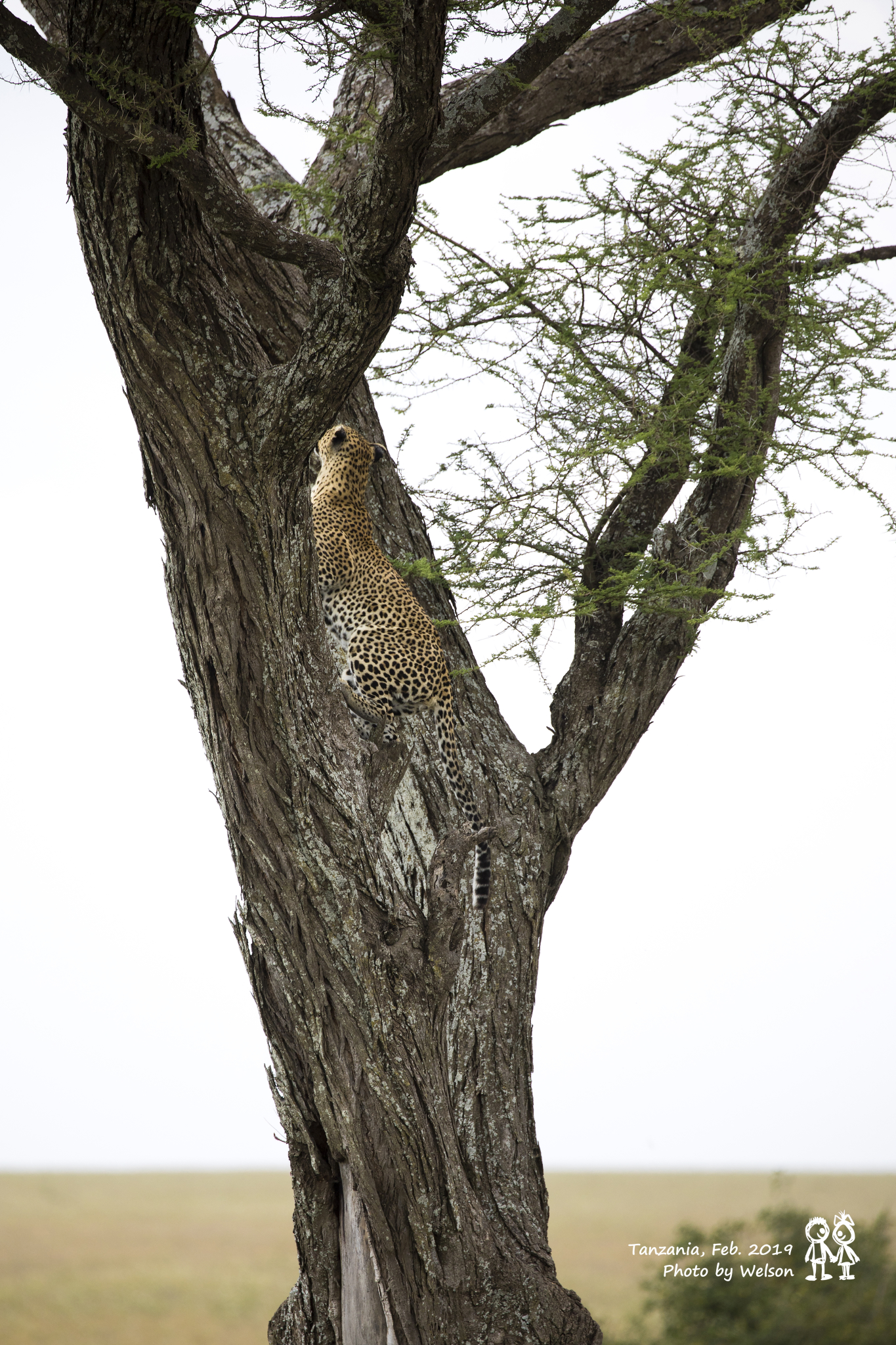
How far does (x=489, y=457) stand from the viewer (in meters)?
4.48

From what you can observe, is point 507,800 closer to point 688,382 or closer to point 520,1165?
point 520,1165

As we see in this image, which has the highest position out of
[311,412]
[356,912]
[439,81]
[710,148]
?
[710,148]

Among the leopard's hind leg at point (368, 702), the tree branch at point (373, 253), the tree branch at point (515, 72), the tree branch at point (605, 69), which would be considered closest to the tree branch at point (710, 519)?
the leopard's hind leg at point (368, 702)

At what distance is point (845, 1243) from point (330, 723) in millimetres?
3491

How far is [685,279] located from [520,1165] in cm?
339

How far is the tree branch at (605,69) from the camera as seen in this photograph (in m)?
4.66

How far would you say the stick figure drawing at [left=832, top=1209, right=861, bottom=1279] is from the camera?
4.64 metres

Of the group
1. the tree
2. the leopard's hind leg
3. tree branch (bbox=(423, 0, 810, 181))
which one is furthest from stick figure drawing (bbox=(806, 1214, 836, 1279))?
tree branch (bbox=(423, 0, 810, 181))

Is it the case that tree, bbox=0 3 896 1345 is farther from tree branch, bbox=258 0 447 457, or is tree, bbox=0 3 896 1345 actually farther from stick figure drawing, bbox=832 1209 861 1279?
stick figure drawing, bbox=832 1209 861 1279

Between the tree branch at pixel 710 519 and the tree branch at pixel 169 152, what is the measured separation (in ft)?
6.26

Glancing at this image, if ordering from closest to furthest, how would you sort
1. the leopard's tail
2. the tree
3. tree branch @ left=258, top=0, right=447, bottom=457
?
tree branch @ left=258, top=0, right=447, bottom=457 → the tree → the leopard's tail

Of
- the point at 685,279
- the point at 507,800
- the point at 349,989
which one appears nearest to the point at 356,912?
the point at 349,989

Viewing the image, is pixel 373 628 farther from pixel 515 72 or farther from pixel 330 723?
pixel 515 72

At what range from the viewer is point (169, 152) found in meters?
2.57
